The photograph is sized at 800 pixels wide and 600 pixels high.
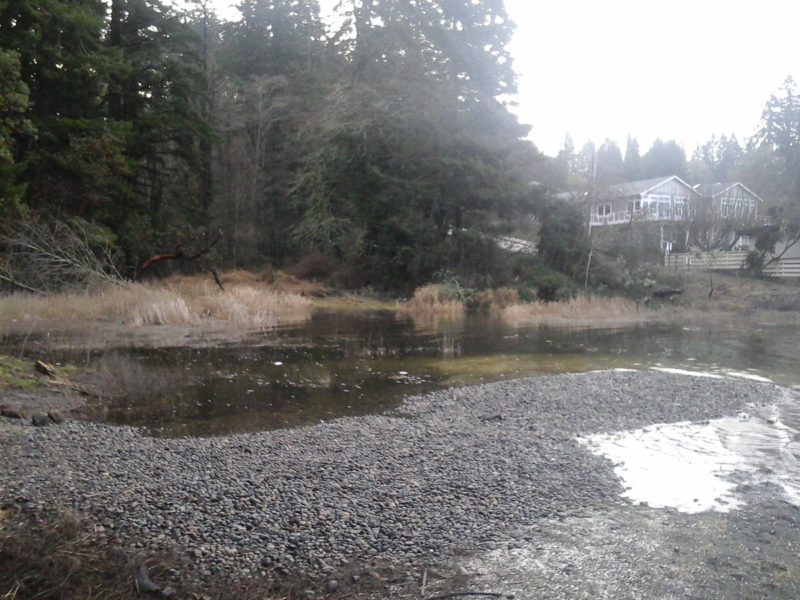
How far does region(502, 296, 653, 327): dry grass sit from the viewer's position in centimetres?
2642

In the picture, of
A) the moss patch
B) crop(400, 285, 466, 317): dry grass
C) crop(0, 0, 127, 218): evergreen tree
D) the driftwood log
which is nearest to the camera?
the moss patch

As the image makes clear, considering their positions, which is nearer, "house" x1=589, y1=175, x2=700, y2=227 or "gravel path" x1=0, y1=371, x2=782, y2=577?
"gravel path" x1=0, y1=371, x2=782, y2=577

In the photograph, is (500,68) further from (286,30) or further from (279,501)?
(279,501)

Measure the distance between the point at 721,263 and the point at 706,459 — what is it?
35.1 m

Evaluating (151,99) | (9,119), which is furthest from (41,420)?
(151,99)

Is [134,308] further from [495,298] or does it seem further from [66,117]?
[495,298]

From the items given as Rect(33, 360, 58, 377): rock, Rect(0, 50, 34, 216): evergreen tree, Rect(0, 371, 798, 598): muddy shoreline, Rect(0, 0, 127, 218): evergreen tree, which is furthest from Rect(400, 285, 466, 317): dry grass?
Rect(0, 371, 798, 598): muddy shoreline

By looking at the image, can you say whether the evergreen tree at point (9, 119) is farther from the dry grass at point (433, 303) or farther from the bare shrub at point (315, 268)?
the bare shrub at point (315, 268)

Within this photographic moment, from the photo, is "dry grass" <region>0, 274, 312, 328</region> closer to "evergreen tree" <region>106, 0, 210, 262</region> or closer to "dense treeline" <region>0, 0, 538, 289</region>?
"dense treeline" <region>0, 0, 538, 289</region>

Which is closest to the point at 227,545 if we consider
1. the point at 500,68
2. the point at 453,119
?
the point at 453,119

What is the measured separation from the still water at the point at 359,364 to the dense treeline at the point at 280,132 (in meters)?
10.4

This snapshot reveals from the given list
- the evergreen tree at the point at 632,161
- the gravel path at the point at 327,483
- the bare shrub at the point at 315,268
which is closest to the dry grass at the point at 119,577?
the gravel path at the point at 327,483

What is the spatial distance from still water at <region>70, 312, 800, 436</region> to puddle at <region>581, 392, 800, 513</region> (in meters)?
3.58

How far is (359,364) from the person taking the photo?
555 inches
